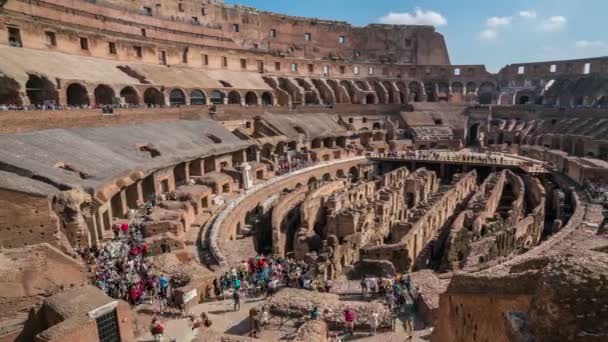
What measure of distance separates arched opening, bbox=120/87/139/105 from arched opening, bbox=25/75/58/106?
5306 mm

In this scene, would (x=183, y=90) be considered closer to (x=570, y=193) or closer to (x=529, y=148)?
(x=570, y=193)

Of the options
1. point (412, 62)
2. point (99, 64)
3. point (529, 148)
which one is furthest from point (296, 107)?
point (412, 62)

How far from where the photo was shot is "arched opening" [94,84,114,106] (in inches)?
1052

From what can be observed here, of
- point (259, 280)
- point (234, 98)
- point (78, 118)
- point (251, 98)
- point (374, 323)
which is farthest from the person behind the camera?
point (251, 98)

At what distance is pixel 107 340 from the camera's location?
801 centimetres

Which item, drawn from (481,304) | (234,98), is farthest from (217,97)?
(481,304)

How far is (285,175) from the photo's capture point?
26.5 meters

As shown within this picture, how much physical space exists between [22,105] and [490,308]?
902 inches

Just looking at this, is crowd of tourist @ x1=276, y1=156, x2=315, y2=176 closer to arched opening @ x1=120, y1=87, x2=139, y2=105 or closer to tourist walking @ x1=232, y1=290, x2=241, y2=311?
arched opening @ x1=120, y1=87, x2=139, y2=105

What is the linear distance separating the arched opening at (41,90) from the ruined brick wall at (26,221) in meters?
13.8

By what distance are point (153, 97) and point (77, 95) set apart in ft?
18.7

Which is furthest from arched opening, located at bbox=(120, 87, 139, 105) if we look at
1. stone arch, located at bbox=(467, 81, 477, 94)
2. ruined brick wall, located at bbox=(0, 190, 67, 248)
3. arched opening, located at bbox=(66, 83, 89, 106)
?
stone arch, located at bbox=(467, 81, 477, 94)

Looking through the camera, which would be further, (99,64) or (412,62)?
(412,62)

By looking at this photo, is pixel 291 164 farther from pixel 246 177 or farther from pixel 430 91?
pixel 430 91
